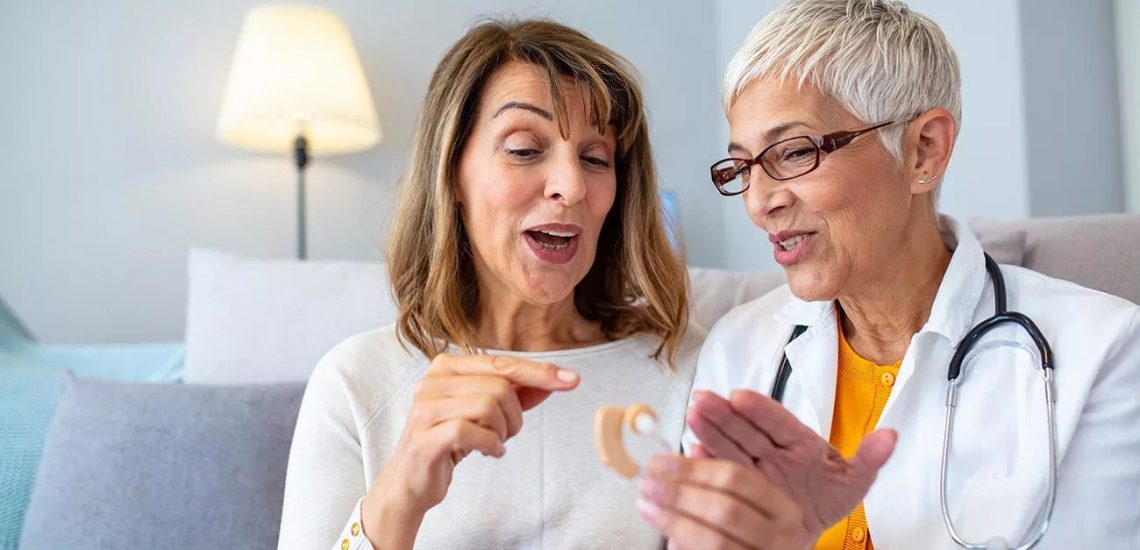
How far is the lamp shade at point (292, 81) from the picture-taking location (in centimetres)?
257

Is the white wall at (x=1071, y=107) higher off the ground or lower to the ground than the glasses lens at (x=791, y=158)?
higher

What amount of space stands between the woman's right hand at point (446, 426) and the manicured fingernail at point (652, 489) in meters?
0.19

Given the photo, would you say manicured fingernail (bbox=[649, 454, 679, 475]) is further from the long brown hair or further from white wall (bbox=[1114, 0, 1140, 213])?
white wall (bbox=[1114, 0, 1140, 213])

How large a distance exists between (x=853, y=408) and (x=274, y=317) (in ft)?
3.86

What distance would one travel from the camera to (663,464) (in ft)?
2.77

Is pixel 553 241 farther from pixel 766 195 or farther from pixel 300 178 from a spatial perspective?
pixel 300 178

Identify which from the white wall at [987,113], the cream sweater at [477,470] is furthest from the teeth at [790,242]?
the white wall at [987,113]

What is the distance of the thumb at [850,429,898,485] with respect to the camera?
3.17 feet

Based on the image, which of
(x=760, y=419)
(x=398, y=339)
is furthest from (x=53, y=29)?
(x=760, y=419)

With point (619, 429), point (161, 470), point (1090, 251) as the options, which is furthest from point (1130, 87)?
point (161, 470)

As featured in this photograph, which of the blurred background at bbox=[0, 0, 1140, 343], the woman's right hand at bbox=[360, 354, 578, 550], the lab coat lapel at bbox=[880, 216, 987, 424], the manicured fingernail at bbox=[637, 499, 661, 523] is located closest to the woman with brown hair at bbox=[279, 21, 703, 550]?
the woman's right hand at bbox=[360, 354, 578, 550]

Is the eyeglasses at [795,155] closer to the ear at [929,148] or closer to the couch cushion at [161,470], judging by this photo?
the ear at [929,148]

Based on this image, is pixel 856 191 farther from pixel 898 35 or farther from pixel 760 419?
pixel 760 419

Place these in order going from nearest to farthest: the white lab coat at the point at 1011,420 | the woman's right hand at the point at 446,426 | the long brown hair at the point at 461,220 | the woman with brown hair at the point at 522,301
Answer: the woman's right hand at the point at 446,426 < the white lab coat at the point at 1011,420 < the woman with brown hair at the point at 522,301 < the long brown hair at the point at 461,220
